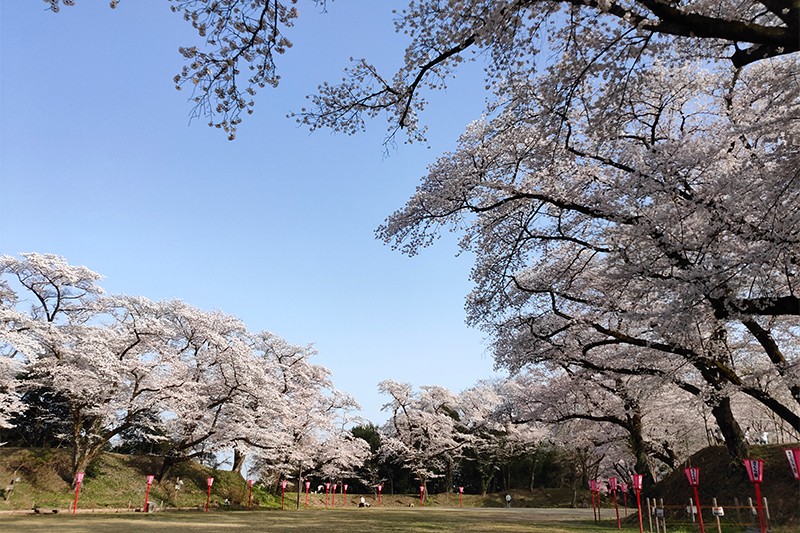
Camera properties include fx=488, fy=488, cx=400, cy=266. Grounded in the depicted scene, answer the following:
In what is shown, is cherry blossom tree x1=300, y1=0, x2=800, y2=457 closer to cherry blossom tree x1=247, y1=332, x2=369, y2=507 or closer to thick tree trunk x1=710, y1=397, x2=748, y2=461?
thick tree trunk x1=710, y1=397, x2=748, y2=461

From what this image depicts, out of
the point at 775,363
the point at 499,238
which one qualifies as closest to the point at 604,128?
the point at 499,238

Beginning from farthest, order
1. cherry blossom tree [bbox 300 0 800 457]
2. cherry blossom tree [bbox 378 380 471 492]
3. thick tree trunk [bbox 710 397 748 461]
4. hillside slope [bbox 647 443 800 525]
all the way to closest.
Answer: cherry blossom tree [bbox 378 380 471 492] < thick tree trunk [bbox 710 397 748 461] < hillside slope [bbox 647 443 800 525] < cherry blossom tree [bbox 300 0 800 457]

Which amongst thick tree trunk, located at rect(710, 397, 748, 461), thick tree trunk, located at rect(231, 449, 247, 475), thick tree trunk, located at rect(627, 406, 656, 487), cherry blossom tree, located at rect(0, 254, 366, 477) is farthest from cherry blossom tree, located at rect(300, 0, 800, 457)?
thick tree trunk, located at rect(231, 449, 247, 475)

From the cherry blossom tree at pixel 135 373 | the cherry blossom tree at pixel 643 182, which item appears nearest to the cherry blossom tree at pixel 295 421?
the cherry blossom tree at pixel 135 373

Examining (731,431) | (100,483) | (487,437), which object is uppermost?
(731,431)

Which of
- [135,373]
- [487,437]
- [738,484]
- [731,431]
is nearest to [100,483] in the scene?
[135,373]

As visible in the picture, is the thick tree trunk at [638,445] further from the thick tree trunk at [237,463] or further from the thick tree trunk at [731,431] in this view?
the thick tree trunk at [237,463]

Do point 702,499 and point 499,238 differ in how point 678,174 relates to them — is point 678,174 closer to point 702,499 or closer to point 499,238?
point 499,238

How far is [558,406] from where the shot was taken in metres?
19.8

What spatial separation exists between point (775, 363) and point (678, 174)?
473 cm

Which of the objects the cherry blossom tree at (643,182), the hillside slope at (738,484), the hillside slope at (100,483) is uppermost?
the cherry blossom tree at (643,182)

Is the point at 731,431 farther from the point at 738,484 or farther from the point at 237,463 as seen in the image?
the point at 237,463

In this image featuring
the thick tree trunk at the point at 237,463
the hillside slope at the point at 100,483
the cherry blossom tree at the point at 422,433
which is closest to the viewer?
the hillside slope at the point at 100,483

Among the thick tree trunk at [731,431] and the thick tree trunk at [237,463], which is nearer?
the thick tree trunk at [731,431]
